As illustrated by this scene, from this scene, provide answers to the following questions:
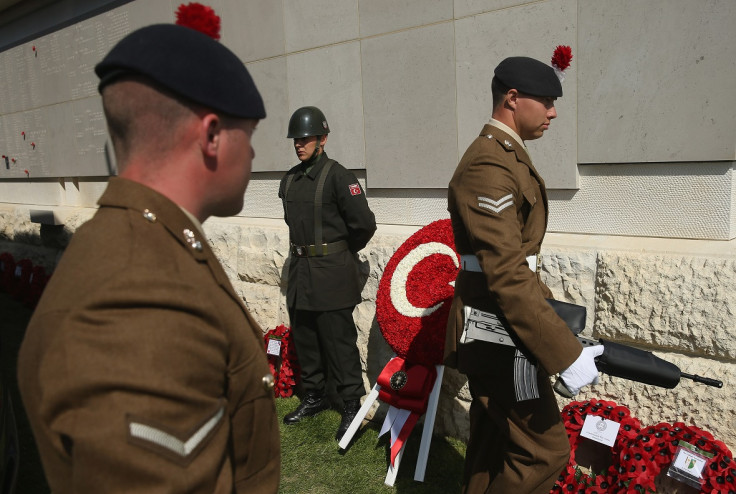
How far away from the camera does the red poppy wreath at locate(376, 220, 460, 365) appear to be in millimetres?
3318

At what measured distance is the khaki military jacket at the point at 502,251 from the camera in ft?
6.97

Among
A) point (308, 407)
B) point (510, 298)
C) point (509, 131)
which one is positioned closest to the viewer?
point (510, 298)

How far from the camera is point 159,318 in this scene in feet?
2.94

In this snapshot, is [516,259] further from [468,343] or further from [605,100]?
[605,100]

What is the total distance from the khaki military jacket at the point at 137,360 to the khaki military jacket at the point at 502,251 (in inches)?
49.3

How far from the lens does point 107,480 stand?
832 mm

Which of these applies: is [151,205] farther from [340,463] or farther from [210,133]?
[340,463]

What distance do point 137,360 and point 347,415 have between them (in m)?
A: 3.22

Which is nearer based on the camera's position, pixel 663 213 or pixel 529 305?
pixel 529 305

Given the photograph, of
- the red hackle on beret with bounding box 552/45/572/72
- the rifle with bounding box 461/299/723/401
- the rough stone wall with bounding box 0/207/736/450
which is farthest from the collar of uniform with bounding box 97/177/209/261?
the rough stone wall with bounding box 0/207/736/450

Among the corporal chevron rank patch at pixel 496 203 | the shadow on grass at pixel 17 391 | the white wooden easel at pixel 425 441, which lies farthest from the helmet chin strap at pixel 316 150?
the shadow on grass at pixel 17 391

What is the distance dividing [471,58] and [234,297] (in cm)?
295

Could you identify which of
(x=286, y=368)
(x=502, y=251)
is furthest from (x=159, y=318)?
(x=286, y=368)

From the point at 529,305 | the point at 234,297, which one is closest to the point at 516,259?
the point at 529,305
